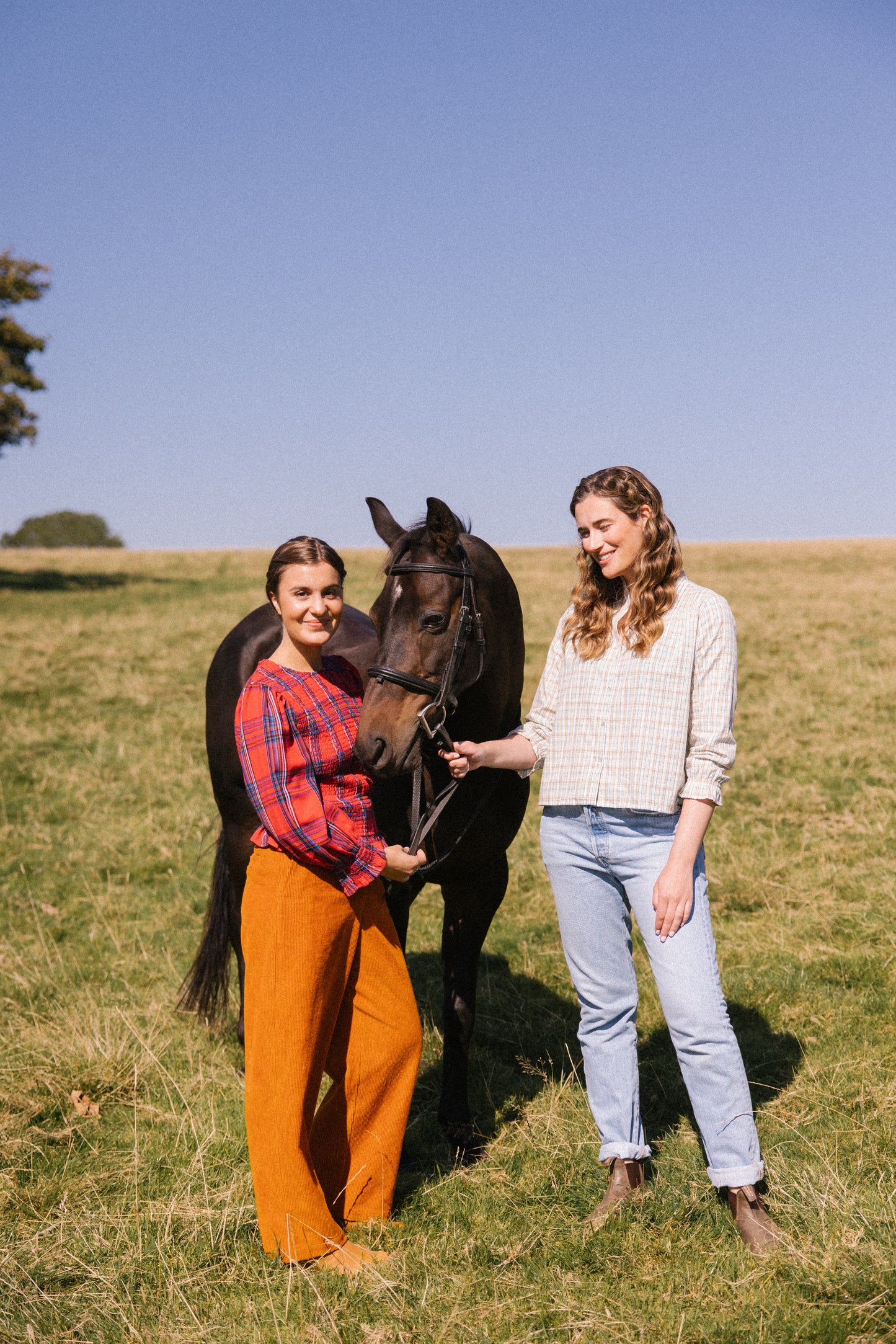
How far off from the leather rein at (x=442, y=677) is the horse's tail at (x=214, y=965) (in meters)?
1.80

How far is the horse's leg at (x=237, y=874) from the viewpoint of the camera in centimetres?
468

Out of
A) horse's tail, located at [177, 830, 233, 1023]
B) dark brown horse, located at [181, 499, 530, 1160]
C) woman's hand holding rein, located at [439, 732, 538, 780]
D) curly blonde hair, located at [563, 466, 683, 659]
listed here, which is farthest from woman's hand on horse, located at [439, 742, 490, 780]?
horse's tail, located at [177, 830, 233, 1023]

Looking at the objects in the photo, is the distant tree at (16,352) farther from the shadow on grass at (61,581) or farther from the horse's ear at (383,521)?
the horse's ear at (383,521)

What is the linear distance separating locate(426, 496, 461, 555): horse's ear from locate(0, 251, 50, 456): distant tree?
27.8 meters

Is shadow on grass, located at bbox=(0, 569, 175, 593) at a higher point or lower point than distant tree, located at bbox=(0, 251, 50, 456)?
lower

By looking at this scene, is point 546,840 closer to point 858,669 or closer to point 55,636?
point 858,669

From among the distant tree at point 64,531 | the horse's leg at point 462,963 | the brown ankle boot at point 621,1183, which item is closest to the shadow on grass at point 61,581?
the horse's leg at point 462,963

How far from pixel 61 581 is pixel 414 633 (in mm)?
28802

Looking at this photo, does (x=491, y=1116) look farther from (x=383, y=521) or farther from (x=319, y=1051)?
(x=383, y=521)

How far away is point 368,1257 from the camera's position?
9.86 feet

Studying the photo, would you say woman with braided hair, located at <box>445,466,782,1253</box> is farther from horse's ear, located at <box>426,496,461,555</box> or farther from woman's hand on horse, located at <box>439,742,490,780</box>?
horse's ear, located at <box>426,496,461,555</box>

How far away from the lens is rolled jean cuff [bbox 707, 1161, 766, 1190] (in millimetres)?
2977

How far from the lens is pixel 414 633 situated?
3.13 m

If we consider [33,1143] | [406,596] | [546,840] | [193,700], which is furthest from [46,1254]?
[193,700]
